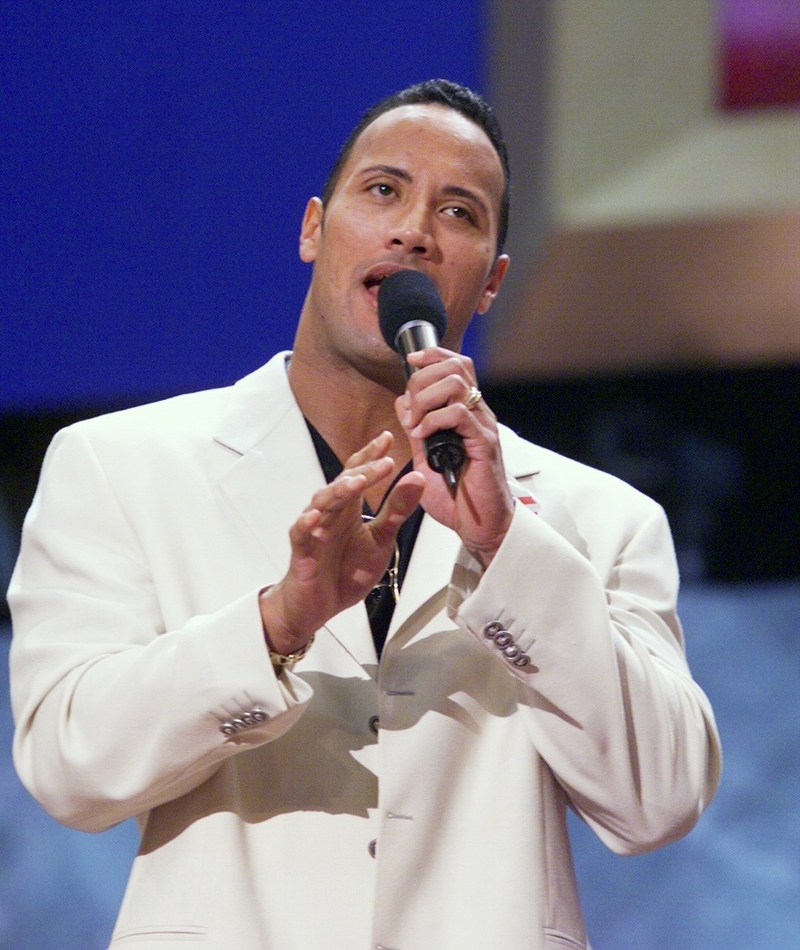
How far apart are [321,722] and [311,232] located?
788 millimetres

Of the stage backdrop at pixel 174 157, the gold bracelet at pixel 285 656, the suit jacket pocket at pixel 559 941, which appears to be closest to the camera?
the gold bracelet at pixel 285 656

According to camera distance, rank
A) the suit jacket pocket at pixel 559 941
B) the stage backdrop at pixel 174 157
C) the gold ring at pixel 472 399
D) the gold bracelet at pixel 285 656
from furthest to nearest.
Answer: the stage backdrop at pixel 174 157 < the suit jacket pocket at pixel 559 941 < the gold bracelet at pixel 285 656 < the gold ring at pixel 472 399

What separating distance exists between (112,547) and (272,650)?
30cm

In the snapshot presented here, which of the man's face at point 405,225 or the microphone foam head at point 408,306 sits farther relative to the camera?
the man's face at point 405,225

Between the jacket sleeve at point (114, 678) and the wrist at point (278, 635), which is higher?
the wrist at point (278, 635)

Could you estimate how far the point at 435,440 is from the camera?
4.55ft

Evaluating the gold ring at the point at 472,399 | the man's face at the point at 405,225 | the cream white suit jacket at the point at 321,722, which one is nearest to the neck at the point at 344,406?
the man's face at the point at 405,225

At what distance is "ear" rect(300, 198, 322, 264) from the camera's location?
2084mm

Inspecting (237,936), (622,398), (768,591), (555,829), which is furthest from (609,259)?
(237,936)

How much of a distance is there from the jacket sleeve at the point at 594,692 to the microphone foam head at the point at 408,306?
0.75 ft

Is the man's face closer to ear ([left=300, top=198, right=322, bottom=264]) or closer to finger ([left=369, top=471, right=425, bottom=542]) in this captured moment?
ear ([left=300, top=198, right=322, bottom=264])

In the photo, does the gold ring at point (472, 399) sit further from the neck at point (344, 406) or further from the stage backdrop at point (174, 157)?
the stage backdrop at point (174, 157)

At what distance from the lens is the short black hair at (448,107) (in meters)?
2.05

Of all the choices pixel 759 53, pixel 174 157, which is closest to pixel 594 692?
pixel 174 157
